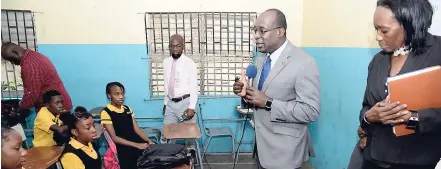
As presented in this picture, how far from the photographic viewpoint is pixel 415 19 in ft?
3.84

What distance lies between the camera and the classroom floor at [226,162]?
4.11 m

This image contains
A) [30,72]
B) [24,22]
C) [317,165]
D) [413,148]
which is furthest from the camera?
[24,22]

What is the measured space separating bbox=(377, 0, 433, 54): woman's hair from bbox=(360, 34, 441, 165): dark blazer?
0.11ft

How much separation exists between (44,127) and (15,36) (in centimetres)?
201

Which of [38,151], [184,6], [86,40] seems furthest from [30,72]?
[184,6]

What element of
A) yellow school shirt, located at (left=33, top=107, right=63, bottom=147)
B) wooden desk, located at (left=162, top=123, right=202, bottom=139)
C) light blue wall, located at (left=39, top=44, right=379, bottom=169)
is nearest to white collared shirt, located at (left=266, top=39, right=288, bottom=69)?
wooden desk, located at (left=162, top=123, right=202, bottom=139)

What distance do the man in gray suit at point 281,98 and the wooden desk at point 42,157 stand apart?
1538 mm

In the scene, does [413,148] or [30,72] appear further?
[30,72]

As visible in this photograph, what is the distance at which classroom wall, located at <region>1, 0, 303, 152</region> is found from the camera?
421cm

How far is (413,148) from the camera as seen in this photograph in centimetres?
120

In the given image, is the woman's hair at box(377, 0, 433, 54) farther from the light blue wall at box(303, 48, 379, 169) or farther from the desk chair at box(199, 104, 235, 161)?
the desk chair at box(199, 104, 235, 161)

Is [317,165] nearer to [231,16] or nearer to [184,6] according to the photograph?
[231,16]

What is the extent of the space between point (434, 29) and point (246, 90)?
3.43 feet

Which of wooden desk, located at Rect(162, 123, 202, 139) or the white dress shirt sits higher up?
the white dress shirt
